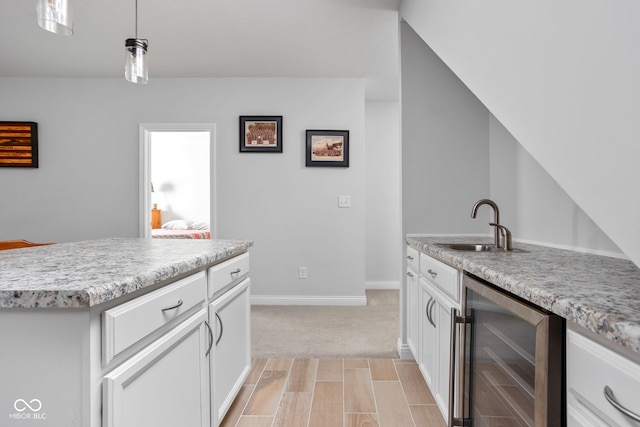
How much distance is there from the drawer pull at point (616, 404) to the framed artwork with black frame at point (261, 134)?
377 centimetres

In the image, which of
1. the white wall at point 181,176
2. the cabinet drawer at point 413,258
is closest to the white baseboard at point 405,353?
the cabinet drawer at point 413,258

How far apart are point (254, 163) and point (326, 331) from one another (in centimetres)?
200

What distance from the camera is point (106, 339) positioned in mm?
814

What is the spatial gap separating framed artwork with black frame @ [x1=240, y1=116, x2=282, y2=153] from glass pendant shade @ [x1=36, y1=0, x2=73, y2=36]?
2762 mm

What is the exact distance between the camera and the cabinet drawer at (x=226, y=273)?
155 centimetres

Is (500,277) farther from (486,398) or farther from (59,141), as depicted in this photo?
(59,141)

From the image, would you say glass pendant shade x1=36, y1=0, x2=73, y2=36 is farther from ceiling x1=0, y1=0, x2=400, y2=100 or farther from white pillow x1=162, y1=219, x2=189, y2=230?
white pillow x1=162, y1=219, x2=189, y2=230

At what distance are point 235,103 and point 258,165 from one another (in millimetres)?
747

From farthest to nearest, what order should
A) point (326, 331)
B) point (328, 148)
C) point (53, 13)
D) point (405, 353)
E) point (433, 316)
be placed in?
point (328, 148)
point (326, 331)
point (405, 353)
point (433, 316)
point (53, 13)

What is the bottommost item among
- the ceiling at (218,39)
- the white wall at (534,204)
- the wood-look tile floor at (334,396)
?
the wood-look tile floor at (334,396)

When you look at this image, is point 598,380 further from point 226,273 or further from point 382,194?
point 382,194

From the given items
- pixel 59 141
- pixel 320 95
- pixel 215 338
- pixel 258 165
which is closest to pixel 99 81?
pixel 59 141

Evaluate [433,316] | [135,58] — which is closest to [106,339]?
[433,316]

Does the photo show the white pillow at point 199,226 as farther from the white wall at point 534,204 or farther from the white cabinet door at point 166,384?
the white cabinet door at point 166,384
